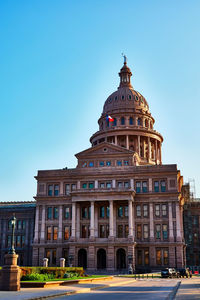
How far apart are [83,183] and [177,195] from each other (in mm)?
18782

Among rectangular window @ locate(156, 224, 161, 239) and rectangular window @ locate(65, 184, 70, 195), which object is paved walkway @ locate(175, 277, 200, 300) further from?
rectangular window @ locate(65, 184, 70, 195)

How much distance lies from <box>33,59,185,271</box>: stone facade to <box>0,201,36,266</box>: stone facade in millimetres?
8378

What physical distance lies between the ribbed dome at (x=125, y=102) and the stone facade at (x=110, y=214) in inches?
997

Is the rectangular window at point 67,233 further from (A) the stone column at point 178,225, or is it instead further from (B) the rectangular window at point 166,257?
(A) the stone column at point 178,225

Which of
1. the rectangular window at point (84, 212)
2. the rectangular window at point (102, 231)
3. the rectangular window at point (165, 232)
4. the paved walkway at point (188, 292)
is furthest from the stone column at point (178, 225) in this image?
the paved walkway at point (188, 292)

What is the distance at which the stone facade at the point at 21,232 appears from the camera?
82.2 meters

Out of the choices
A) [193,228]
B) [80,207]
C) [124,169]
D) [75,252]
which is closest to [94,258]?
[75,252]

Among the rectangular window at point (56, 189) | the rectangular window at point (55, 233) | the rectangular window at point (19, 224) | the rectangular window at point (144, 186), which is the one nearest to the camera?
the rectangular window at point (144, 186)

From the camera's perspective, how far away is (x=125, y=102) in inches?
4035

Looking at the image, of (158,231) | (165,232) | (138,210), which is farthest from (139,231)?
(165,232)

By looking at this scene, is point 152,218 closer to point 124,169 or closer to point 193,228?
point 124,169

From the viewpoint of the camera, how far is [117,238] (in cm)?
6981

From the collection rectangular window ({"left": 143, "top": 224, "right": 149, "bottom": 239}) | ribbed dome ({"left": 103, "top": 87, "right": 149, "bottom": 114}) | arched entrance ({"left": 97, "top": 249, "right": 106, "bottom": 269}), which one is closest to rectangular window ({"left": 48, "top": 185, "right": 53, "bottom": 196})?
arched entrance ({"left": 97, "top": 249, "right": 106, "bottom": 269})

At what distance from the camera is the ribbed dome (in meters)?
102
